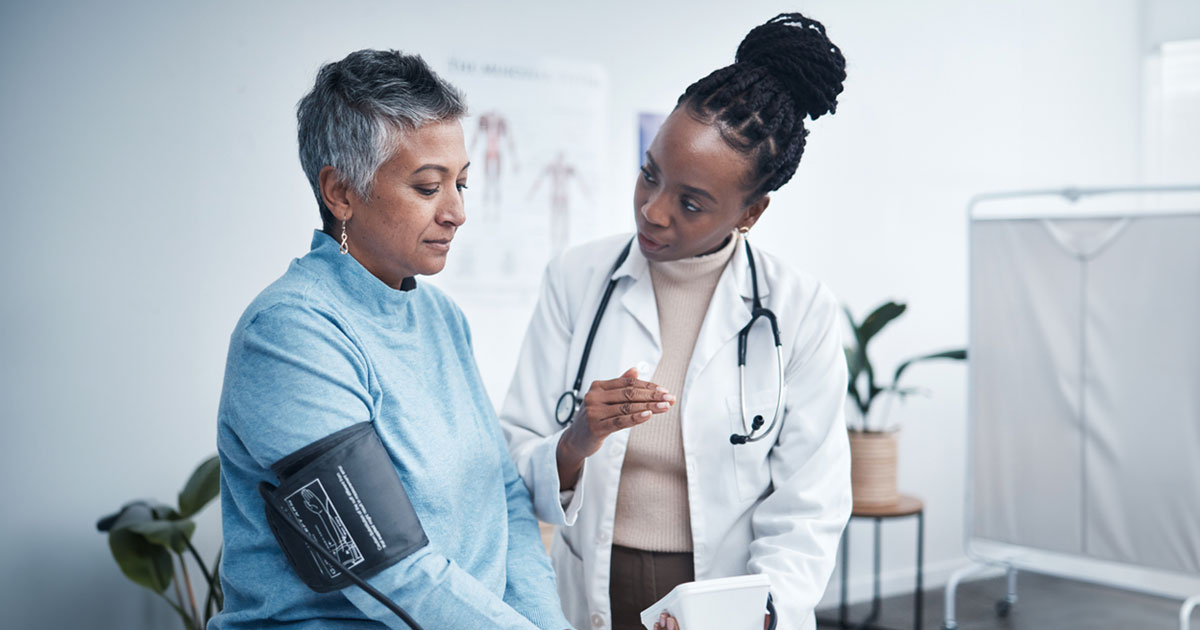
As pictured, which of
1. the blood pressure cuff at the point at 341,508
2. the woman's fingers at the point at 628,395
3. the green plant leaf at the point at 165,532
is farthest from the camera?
the green plant leaf at the point at 165,532

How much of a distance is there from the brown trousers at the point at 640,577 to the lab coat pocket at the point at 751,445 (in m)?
0.14

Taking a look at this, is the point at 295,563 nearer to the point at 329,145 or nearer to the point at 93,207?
the point at 329,145

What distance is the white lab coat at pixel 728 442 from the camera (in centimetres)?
136

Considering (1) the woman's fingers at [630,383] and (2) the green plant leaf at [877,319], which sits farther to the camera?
(2) the green plant leaf at [877,319]

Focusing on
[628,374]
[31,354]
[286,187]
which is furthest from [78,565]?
[628,374]

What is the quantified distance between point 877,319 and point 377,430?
2325 millimetres

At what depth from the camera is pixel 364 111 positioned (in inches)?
42.8

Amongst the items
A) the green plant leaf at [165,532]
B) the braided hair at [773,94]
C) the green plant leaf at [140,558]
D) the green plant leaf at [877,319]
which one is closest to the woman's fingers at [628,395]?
the braided hair at [773,94]

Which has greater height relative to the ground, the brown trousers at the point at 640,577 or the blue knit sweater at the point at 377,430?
the blue knit sweater at the point at 377,430

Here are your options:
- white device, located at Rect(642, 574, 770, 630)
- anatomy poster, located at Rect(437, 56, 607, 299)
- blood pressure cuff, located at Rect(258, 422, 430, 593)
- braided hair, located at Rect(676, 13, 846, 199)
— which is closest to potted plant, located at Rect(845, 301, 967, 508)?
anatomy poster, located at Rect(437, 56, 607, 299)

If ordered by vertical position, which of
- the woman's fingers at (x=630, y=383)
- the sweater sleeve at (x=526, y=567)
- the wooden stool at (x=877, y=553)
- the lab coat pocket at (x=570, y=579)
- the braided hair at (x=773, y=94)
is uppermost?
the braided hair at (x=773, y=94)

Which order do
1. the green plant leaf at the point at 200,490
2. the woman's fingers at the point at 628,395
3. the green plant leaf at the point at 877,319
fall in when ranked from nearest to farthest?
the woman's fingers at the point at 628,395 < the green plant leaf at the point at 200,490 < the green plant leaf at the point at 877,319

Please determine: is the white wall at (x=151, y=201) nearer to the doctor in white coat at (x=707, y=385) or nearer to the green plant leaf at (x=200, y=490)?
the green plant leaf at (x=200, y=490)

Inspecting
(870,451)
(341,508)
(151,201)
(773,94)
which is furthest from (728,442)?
(870,451)
